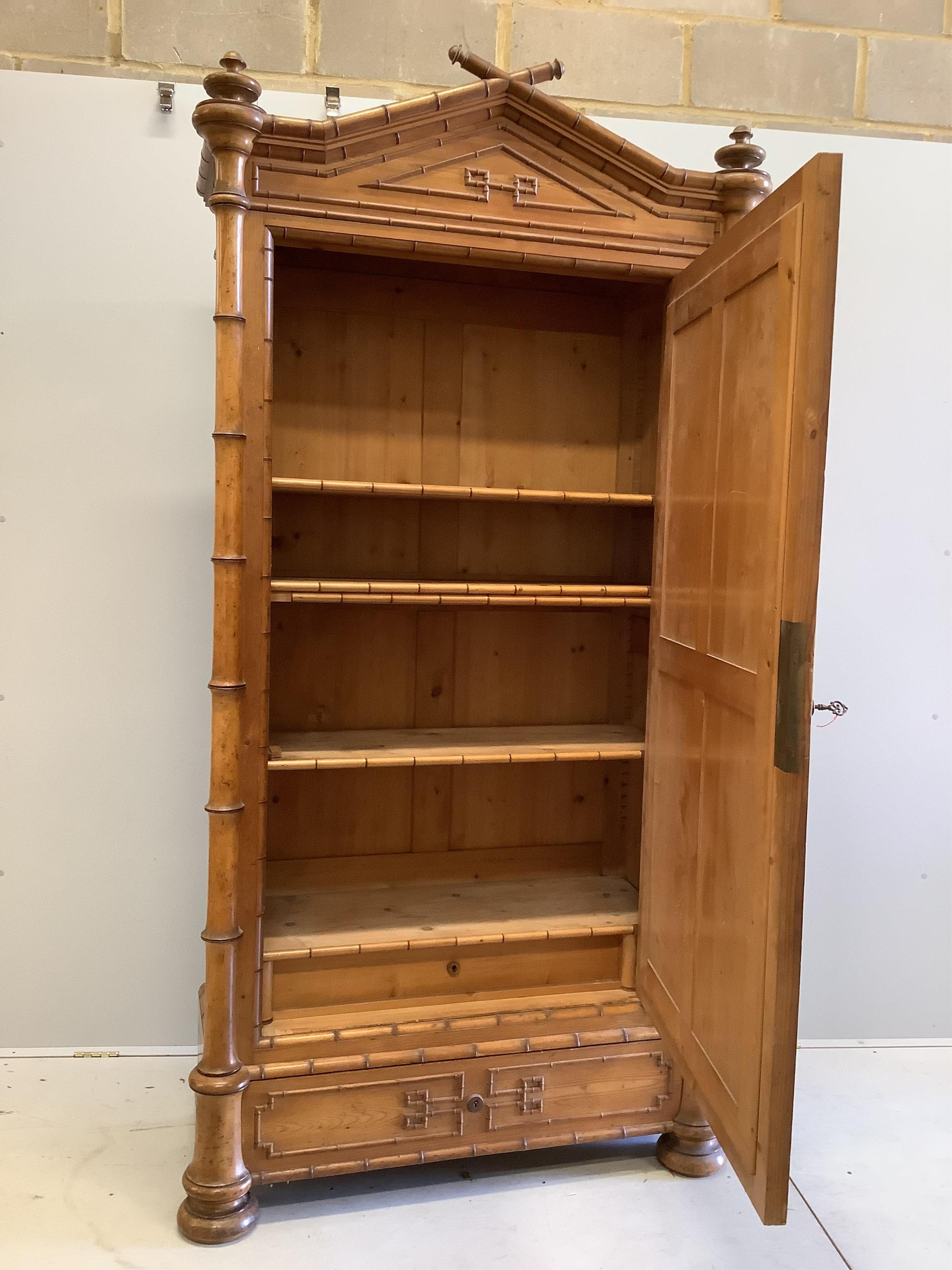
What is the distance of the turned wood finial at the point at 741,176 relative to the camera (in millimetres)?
1771

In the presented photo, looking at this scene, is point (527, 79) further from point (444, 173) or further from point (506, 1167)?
point (506, 1167)

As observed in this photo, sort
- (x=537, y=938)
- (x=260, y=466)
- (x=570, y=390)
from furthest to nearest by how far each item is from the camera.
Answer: (x=570, y=390), (x=537, y=938), (x=260, y=466)

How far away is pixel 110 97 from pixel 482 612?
56.7 inches

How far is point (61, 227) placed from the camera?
2125 millimetres

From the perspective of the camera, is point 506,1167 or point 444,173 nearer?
point 444,173

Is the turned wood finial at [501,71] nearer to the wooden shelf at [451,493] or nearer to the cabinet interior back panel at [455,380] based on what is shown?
the cabinet interior back panel at [455,380]

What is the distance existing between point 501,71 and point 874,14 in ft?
4.46

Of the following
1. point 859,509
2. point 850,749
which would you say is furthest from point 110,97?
point 850,749

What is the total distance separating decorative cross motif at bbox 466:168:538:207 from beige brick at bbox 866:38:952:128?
128 cm

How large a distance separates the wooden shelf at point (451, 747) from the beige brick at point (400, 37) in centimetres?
157

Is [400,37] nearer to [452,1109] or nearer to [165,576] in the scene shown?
[165,576]

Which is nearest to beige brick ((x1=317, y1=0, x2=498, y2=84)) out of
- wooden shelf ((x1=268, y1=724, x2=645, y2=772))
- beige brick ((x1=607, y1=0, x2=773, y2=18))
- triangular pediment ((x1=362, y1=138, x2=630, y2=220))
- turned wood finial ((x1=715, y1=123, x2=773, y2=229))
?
beige brick ((x1=607, y1=0, x2=773, y2=18))

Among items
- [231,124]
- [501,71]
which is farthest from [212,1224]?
[501,71]

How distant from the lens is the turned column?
194cm
